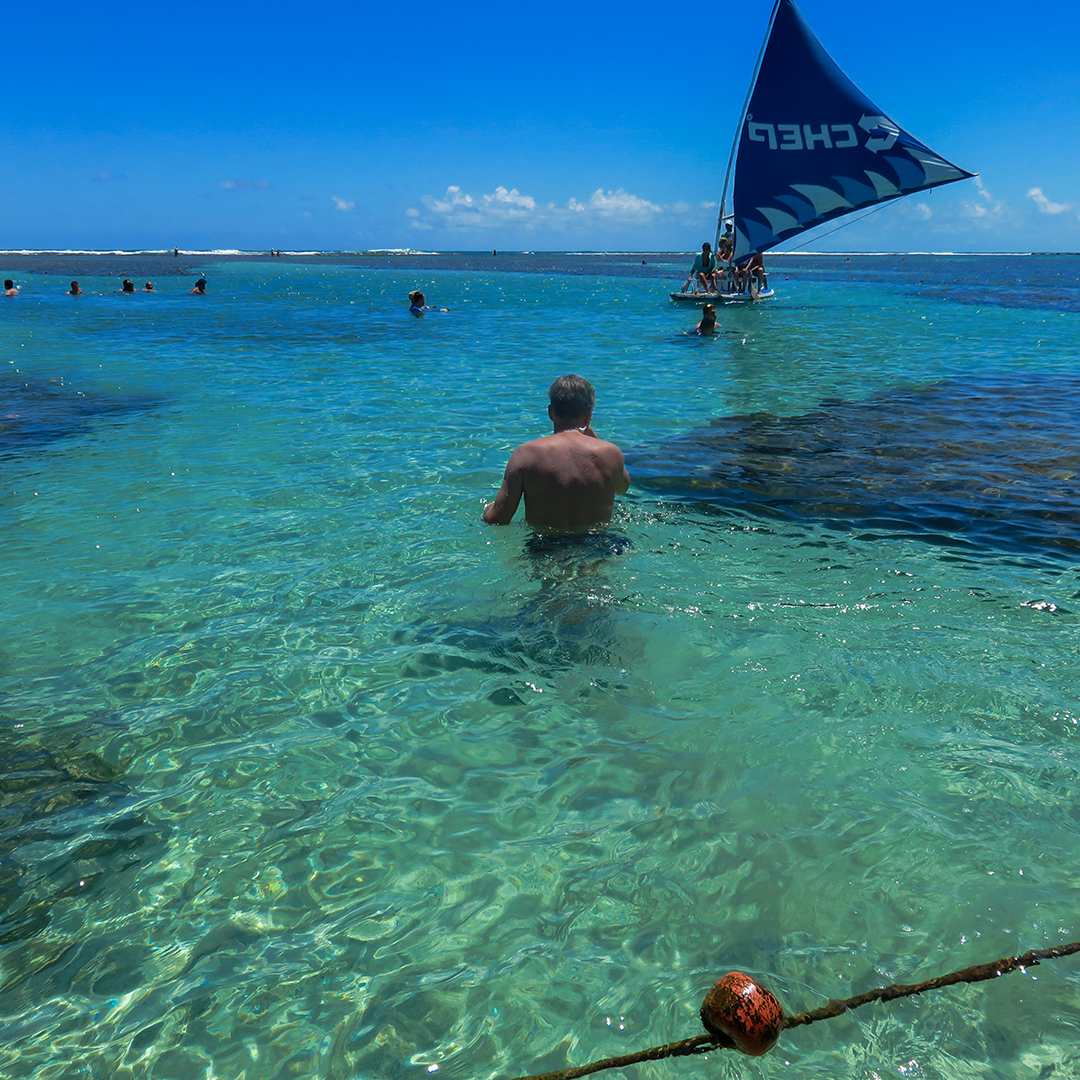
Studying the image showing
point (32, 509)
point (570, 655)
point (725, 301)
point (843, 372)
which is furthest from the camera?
point (725, 301)

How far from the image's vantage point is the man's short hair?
208 inches

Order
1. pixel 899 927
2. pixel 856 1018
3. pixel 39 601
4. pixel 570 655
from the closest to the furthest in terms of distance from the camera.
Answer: pixel 856 1018, pixel 899 927, pixel 570 655, pixel 39 601

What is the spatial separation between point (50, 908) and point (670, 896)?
247cm

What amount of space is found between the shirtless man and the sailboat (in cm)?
1793

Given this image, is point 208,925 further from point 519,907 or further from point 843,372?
point 843,372

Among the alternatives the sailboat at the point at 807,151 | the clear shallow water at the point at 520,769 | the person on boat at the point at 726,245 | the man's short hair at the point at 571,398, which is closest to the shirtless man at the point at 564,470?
the man's short hair at the point at 571,398

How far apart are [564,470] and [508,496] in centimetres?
46

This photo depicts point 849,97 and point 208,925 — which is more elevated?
point 849,97

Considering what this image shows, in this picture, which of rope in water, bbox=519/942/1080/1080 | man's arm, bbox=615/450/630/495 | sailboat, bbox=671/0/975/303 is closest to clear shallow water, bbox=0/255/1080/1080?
rope in water, bbox=519/942/1080/1080

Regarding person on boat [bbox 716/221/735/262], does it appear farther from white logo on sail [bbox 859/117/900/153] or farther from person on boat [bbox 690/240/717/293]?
white logo on sail [bbox 859/117/900/153]

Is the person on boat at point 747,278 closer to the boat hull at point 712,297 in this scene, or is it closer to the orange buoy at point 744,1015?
the boat hull at point 712,297

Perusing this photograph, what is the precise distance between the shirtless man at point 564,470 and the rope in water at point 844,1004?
3.68 metres

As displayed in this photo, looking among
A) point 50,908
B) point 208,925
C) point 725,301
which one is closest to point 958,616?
point 208,925

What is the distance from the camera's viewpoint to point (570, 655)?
15.2 ft
